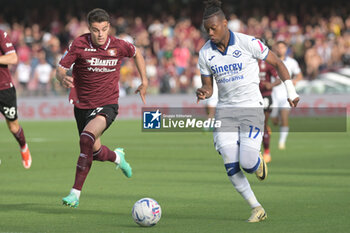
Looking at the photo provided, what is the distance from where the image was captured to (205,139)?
22.9m

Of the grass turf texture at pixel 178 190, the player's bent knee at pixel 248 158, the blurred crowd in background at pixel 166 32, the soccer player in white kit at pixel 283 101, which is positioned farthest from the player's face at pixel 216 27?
the blurred crowd in background at pixel 166 32

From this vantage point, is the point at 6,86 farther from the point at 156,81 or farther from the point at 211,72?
the point at 156,81

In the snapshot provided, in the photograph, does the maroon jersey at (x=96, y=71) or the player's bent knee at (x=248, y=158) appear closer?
the player's bent knee at (x=248, y=158)

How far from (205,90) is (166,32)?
81.2 feet

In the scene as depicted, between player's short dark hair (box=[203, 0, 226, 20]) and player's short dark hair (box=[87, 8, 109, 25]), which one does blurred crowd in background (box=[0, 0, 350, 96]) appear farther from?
player's short dark hair (box=[203, 0, 226, 20])

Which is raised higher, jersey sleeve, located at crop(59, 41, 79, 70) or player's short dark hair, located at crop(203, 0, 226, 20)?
player's short dark hair, located at crop(203, 0, 226, 20)

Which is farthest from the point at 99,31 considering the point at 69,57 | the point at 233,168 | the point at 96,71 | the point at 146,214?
the point at 146,214

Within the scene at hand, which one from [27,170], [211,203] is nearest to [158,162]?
[27,170]

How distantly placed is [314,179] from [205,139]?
9900mm

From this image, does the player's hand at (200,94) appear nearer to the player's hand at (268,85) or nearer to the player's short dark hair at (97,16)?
the player's short dark hair at (97,16)

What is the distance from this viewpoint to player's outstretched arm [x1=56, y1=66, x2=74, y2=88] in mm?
9773

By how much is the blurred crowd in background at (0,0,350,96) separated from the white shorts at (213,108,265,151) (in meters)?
18.6

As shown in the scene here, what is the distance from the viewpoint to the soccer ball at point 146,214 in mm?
8602

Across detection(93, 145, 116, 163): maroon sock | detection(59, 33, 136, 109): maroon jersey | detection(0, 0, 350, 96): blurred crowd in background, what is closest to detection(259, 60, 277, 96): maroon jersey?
detection(93, 145, 116, 163): maroon sock
